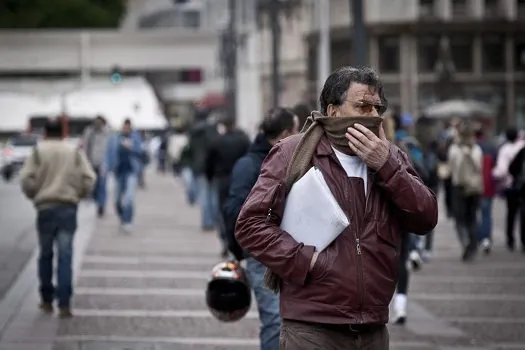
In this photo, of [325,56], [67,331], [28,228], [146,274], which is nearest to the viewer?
[67,331]

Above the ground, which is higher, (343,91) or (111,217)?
(343,91)

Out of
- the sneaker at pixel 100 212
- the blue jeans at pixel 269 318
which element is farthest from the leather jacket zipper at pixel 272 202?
the sneaker at pixel 100 212

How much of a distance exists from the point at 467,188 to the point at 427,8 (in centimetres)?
4650

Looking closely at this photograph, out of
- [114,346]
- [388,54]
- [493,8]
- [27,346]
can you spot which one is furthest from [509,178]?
[388,54]

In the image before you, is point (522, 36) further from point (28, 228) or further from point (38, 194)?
point (38, 194)

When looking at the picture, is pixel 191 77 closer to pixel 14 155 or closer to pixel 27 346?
pixel 14 155

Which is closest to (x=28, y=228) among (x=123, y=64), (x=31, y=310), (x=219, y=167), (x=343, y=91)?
(x=219, y=167)

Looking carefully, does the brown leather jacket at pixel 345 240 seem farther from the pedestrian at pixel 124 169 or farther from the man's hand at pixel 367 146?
the pedestrian at pixel 124 169

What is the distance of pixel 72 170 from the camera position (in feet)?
42.8

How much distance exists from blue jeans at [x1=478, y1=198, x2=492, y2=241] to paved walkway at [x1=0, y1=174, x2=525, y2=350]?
34 centimetres

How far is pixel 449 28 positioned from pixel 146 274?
4893 cm

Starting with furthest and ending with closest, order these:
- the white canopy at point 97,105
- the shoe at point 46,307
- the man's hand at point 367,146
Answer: the white canopy at point 97,105, the shoe at point 46,307, the man's hand at point 367,146

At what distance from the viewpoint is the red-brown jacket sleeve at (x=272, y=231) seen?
19.8 ft

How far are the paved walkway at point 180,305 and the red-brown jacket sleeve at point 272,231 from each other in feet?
17.3
